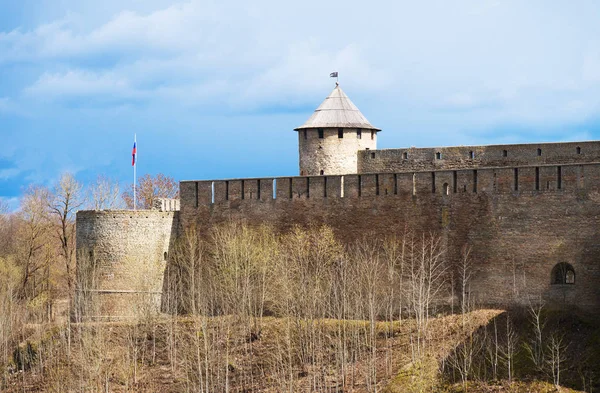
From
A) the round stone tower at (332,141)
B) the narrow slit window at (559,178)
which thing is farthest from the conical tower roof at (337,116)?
the narrow slit window at (559,178)

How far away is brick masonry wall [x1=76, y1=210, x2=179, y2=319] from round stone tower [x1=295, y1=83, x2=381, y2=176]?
20.7 ft

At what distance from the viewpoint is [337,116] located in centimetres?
4106

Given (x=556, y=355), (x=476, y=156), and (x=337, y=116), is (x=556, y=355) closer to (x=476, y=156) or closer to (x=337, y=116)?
(x=476, y=156)

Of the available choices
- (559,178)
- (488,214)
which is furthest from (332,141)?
(559,178)

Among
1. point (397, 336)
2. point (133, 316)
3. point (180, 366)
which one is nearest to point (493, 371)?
point (397, 336)

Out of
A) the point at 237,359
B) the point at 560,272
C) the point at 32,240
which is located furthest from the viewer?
the point at 32,240

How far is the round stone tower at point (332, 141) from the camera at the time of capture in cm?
4062

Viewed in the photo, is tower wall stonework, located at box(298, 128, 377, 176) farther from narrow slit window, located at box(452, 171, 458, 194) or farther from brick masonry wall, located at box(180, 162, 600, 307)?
narrow slit window, located at box(452, 171, 458, 194)

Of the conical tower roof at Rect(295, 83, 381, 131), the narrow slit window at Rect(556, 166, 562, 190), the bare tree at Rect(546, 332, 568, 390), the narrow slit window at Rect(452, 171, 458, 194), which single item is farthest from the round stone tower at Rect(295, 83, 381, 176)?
the bare tree at Rect(546, 332, 568, 390)

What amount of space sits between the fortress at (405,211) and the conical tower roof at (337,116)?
49 mm

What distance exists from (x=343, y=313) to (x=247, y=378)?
397 centimetres

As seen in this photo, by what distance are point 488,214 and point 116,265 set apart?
12.9 m

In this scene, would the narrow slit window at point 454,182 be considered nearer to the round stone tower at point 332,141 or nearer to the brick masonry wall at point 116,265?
the round stone tower at point 332,141

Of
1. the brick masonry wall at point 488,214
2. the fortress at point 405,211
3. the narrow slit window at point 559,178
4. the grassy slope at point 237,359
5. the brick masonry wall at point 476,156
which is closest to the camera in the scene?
the grassy slope at point 237,359
